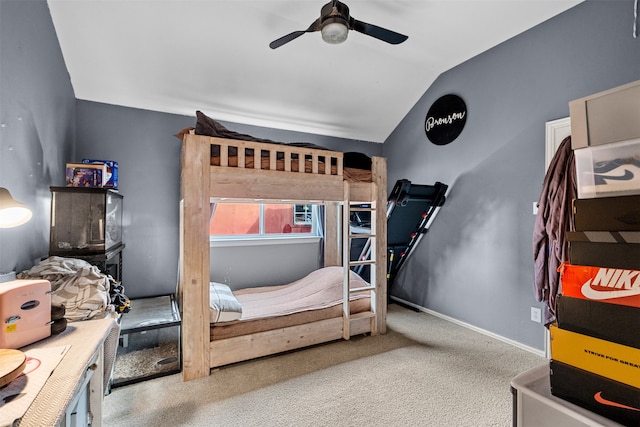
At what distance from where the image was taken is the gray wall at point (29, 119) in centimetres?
152

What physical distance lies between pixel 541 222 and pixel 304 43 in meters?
2.67

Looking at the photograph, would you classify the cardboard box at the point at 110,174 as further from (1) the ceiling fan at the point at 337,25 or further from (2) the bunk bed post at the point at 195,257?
(1) the ceiling fan at the point at 337,25

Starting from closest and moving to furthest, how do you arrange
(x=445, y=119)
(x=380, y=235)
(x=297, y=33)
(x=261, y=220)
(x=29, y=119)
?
(x=29, y=119), (x=297, y=33), (x=380, y=235), (x=445, y=119), (x=261, y=220)

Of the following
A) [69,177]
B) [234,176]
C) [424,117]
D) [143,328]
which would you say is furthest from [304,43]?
[143,328]

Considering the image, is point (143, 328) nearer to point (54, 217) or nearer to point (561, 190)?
point (54, 217)

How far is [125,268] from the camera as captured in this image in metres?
3.25

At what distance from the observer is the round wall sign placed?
3395 millimetres

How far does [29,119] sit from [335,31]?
6.64 ft

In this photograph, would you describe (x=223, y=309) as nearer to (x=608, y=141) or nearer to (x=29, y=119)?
(x=29, y=119)

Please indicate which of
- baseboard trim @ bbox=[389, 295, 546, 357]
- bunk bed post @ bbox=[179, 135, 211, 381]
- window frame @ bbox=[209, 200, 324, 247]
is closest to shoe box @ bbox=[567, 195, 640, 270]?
bunk bed post @ bbox=[179, 135, 211, 381]

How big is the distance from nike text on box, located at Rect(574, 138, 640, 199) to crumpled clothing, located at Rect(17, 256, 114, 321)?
222 centimetres

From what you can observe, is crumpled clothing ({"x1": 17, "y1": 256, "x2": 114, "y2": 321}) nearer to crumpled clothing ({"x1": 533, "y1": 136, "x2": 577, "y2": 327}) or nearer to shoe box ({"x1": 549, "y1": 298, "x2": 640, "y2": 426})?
shoe box ({"x1": 549, "y1": 298, "x2": 640, "y2": 426})

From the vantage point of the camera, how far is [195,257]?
2275mm

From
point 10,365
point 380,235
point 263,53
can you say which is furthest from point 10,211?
point 380,235
